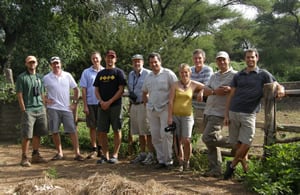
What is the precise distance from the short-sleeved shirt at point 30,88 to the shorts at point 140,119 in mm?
1480

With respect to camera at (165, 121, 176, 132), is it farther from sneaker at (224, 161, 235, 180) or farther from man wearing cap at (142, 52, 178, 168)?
sneaker at (224, 161, 235, 180)

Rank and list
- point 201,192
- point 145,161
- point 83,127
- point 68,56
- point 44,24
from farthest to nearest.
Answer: point 68,56 → point 44,24 → point 83,127 → point 145,161 → point 201,192

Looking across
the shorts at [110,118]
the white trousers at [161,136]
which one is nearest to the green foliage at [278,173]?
the white trousers at [161,136]

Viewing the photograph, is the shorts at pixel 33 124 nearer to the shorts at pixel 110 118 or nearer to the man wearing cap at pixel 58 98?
the man wearing cap at pixel 58 98

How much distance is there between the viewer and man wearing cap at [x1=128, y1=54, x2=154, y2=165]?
21.3ft

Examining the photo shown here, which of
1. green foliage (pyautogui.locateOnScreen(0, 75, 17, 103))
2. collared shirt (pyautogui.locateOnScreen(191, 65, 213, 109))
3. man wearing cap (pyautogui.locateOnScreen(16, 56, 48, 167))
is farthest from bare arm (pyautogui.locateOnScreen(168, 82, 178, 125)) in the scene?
green foliage (pyautogui.locateOnScreen(0, 75, 17, 103))

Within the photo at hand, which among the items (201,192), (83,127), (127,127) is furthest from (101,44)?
(201,192)

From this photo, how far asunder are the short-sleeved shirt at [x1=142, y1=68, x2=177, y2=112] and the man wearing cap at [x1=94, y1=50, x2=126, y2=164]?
24.4 inches

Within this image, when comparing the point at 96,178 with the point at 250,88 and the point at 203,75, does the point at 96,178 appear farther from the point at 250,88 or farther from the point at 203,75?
the point at 203,75

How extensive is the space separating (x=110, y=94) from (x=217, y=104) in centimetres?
176

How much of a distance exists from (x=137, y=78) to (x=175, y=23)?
29.5 m

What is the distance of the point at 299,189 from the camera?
14.9ft

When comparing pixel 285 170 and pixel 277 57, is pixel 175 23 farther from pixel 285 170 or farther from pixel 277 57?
pixel 285 170

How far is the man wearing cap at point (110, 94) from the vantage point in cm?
648
